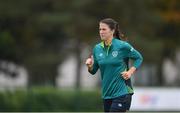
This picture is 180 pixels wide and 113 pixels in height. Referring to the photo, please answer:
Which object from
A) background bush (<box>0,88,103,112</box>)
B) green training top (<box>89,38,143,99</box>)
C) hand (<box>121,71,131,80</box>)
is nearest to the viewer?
hand (<box>121,71,131,80</box>)

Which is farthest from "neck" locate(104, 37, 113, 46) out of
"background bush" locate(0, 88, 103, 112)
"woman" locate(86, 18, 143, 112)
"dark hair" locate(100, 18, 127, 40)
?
"background bush" locate(0, 88, 103, 112)

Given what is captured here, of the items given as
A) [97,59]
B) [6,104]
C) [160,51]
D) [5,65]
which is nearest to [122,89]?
[97,59]

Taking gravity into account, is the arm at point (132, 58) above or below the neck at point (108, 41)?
below

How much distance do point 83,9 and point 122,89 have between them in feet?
110

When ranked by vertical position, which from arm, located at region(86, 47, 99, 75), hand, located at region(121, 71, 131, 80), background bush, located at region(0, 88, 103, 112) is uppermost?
arm, located at region(86, 47, 99, 75)

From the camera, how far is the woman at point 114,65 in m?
9.53

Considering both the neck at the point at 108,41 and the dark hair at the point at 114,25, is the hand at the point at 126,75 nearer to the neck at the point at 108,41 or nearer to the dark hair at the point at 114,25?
the neck at the point at 108,41

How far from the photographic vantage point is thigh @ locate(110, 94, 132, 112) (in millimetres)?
9531

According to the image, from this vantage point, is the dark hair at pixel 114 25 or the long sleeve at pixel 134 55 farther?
the long sleeve at pixel 134 55

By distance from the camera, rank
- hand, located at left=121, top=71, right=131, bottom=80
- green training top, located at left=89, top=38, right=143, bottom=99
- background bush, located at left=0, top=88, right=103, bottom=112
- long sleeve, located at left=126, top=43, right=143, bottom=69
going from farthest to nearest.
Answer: background bush, located at left=0, top=88, right=103, bottom=112
long sleeve, located at left=126, top=43, right=143, bottom=69
green training top, located at left=89, top=38, right=143, bottom=99
hand, located at left=121, top=71, right=131, bottom=80

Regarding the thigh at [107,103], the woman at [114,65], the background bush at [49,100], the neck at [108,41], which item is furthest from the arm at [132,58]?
the background bush at [49,100]

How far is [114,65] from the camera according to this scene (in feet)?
31.3

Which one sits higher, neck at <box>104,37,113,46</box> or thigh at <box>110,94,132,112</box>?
neck at <box>104,37,113,46</box>

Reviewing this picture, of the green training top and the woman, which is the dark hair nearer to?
the woman
